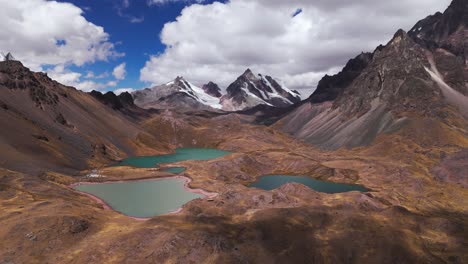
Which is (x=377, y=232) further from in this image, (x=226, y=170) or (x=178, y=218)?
(x=226, y=170)

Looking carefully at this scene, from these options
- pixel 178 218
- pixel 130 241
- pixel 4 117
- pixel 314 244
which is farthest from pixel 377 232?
pixel 4 117

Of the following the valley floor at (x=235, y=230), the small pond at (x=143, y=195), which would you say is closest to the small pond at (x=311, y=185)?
the valley floor at (x=235, y=230)

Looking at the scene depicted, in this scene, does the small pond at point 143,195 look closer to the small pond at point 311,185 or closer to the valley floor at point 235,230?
the valley floor at point 235,230

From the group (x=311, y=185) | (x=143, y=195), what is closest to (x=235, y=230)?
(x=143, y=195)

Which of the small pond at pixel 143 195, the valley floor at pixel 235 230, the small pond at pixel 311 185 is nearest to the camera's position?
the valley floor at pixel 235 230

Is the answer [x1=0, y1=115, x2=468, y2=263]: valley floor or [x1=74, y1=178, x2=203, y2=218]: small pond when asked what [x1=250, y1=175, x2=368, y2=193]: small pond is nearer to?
[x1=0, y1=115, x2=468, y2=263]: valley floor

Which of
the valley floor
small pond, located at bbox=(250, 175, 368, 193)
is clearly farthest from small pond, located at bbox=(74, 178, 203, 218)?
small pond, located at bbox=(250, 175, 368, 193)
